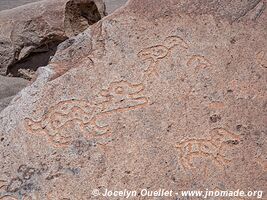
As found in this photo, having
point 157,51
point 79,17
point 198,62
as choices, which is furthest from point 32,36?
point 198,62

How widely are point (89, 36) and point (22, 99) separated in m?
0.39

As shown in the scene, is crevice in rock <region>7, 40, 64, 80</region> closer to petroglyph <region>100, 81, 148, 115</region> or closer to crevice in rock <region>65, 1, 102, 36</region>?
crevice in rock <region>65, 1, 102, 36</region>

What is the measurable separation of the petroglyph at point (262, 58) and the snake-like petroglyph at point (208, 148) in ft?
1.08

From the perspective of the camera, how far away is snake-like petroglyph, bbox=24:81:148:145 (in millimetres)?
1708

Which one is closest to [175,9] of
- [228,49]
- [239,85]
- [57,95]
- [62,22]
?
[228,49]

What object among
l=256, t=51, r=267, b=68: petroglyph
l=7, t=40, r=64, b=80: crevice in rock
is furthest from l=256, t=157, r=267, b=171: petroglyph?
l=7, t=40, r=64, b=80: crevice in rock

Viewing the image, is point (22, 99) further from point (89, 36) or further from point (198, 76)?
point (198, 76)

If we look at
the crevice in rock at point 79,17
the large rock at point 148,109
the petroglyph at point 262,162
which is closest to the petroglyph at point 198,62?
the large rock at point 148,109

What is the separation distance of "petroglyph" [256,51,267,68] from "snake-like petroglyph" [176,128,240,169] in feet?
1.08

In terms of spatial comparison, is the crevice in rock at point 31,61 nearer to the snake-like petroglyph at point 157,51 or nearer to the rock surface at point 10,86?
the rock surface at point 10,86

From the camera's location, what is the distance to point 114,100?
1765 millimetres

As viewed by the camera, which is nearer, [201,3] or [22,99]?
[22,99]

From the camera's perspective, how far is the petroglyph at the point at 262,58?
1.81 meters

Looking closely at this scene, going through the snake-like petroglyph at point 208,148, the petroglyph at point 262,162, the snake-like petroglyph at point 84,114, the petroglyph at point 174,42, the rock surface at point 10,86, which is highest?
the rock surface at point 10,86
